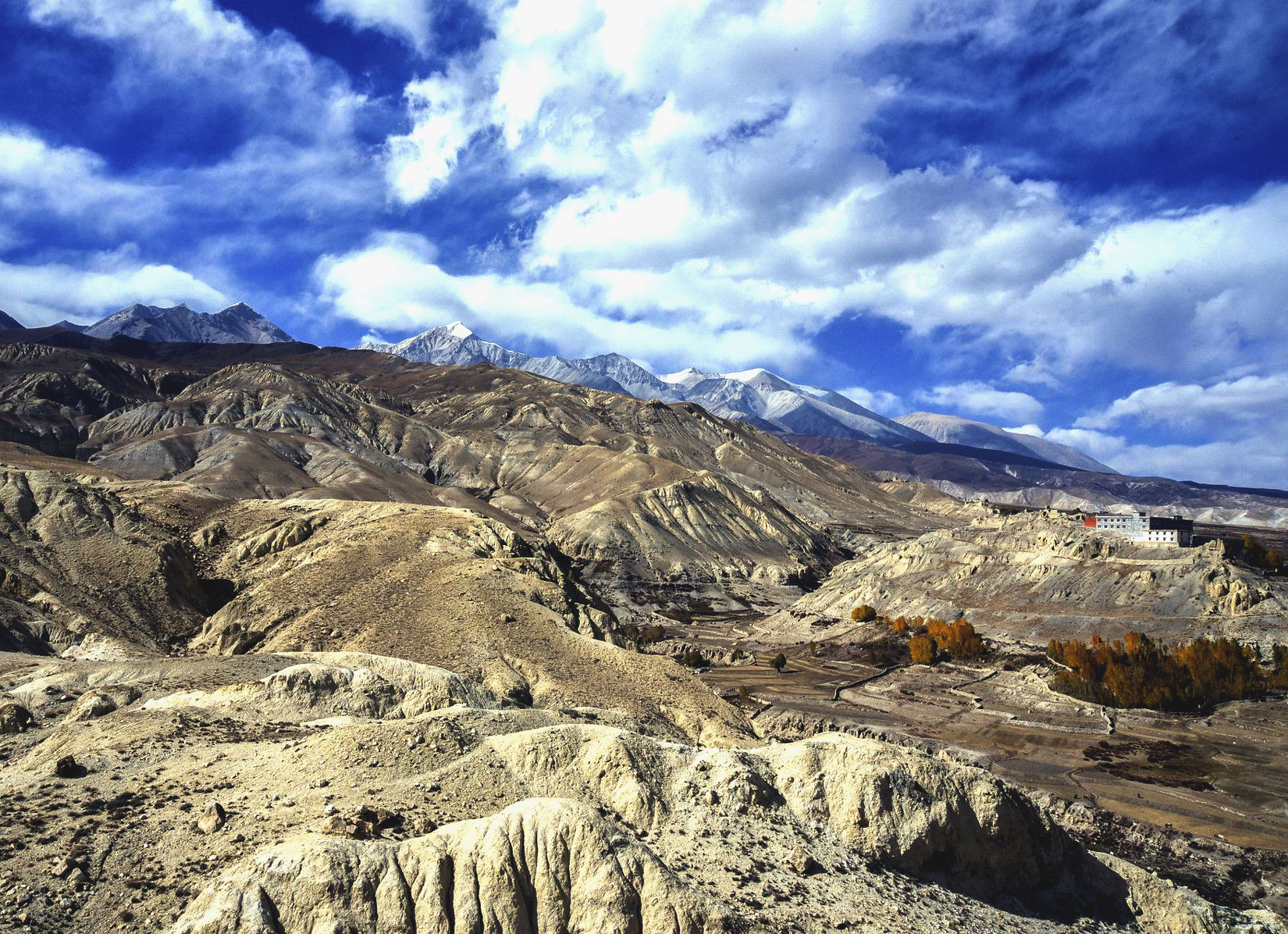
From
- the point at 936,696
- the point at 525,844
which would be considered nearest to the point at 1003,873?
the point at 525,844

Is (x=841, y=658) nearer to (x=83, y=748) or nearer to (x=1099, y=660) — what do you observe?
(x=1099, y=660)

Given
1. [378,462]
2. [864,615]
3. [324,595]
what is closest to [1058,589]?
[864,615]

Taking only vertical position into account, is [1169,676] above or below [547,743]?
below

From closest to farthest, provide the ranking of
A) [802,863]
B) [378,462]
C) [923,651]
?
[802,863], [923,651], [378,462]

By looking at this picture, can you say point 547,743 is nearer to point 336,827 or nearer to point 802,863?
point 336,827

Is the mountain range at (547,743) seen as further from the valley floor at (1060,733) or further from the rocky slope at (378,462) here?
the rocky slope at (378,462)

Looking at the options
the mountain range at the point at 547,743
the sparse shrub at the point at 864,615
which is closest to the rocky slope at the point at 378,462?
the sparse shrub at the point at 864,615

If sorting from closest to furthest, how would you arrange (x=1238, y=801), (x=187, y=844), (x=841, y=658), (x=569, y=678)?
1. (x=187, y=844)
2. (x=569, y=678)
3. (x=1238, y=801)
4. (x=841, y=658)

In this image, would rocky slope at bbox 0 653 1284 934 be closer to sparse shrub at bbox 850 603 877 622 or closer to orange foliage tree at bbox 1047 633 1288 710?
orange foliage tree at bbox 1047 633 1288 710
